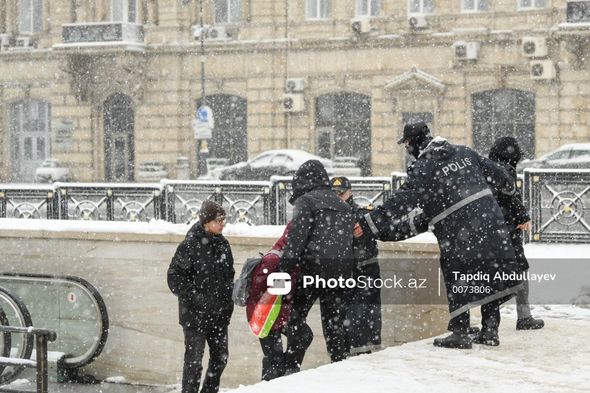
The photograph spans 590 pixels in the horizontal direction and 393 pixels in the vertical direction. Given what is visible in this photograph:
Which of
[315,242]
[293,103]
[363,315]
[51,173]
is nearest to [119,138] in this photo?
[51,173]

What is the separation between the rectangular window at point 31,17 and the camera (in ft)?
116

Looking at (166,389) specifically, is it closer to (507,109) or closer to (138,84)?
(507,109)

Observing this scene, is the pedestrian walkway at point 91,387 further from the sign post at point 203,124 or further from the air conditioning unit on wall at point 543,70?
the sign post at point 203,124

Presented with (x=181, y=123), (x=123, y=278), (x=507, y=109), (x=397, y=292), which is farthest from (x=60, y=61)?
(x=397, y=292)

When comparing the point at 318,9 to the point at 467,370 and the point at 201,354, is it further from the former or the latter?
the point at 467,370

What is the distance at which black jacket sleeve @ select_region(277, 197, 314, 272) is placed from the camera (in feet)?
25.8

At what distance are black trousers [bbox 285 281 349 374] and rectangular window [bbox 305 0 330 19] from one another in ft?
79.9

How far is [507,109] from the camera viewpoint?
29922mm

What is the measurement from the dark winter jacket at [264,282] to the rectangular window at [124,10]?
26.9 m

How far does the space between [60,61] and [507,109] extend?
13.0 meters

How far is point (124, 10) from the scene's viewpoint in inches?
1341

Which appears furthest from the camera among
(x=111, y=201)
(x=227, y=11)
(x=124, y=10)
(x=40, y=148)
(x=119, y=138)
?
(x=40, y=148)

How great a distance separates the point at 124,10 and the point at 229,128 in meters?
4.77

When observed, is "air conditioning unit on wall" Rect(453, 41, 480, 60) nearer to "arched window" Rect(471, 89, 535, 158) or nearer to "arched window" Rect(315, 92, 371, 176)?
"arched window" Rect(471, 89, 535, 158)
